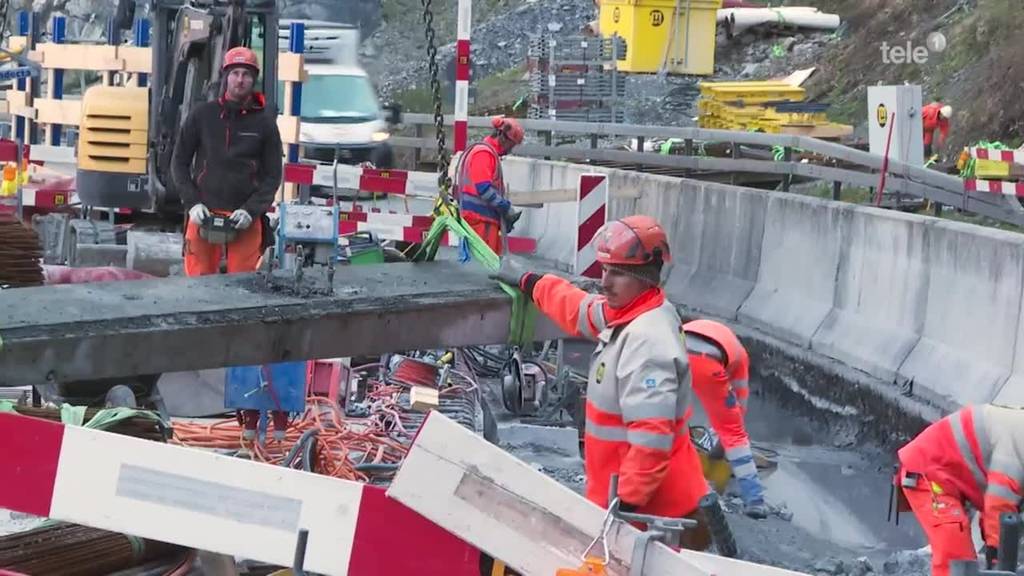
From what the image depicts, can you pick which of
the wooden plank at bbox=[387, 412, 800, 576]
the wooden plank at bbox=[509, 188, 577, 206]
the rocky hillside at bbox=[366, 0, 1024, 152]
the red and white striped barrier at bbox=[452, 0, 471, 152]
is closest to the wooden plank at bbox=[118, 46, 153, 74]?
the red and white striped barrier at bbox=[452, 0, 471, 152]

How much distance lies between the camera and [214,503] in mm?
4711

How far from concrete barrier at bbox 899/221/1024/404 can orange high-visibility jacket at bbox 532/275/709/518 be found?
14.1 feet

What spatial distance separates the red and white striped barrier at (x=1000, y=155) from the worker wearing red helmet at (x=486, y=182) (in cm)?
649

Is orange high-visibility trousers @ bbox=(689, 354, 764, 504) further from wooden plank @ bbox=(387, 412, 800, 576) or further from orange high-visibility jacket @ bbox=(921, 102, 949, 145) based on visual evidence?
orange high-visibility jacket @ bbox=(921, 102, 949, 145)

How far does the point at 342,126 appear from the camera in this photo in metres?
24.9

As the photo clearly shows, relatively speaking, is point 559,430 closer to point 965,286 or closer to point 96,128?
point 965,286

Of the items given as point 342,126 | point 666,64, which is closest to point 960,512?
point 342,126

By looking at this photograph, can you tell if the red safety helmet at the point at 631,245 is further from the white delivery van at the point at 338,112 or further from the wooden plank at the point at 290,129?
the white delivery van at the point at 338,112

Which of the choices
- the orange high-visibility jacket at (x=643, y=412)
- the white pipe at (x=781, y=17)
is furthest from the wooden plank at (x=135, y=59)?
the white pipe at (x=781, y=17)

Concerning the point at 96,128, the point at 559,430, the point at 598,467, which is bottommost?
the point at 559,430

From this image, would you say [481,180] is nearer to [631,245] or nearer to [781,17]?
[631,245]

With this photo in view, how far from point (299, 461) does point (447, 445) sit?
124 inches

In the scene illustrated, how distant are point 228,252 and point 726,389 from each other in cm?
302

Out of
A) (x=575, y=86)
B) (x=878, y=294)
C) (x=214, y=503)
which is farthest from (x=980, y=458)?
(x=575, y=86)
